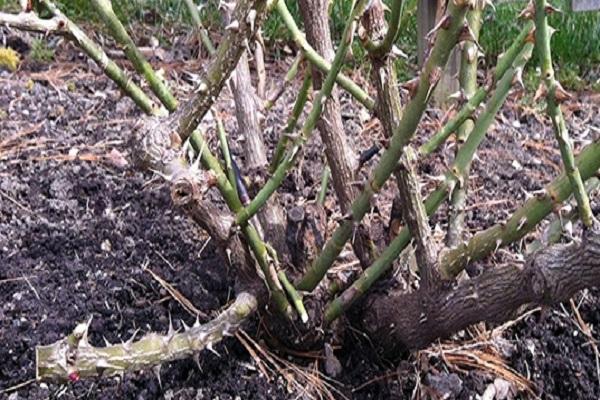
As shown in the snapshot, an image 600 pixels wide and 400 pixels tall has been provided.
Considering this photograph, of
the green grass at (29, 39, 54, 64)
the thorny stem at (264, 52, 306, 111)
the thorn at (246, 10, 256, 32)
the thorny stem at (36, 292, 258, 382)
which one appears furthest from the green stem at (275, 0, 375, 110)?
the green grass at (29, 39, 54, 64)

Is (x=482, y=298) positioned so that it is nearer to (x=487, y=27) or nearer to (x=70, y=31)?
(x=70, y=31)

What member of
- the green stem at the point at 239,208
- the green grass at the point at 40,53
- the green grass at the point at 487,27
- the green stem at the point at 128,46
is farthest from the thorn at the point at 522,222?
the green grass at the point at 40,53

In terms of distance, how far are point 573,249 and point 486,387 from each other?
1.43 feet

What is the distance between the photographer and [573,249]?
99 centimetres

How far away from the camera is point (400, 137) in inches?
39.4

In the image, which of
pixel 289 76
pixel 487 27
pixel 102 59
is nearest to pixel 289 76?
pixel 289 76

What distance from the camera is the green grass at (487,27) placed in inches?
125

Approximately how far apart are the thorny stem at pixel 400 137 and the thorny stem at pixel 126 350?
0.13 m

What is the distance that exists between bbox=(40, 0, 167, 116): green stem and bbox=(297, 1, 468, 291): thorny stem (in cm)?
32

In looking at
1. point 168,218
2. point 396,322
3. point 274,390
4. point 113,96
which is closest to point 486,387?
point 396,322

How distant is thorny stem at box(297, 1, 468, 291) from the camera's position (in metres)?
0.86

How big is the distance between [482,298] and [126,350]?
1.60 feet

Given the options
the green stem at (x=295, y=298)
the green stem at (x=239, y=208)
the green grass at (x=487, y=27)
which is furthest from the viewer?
the green grass at (x=487, y=27)

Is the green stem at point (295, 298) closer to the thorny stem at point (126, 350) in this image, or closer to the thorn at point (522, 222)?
the thorny stem at point (126, 350)
